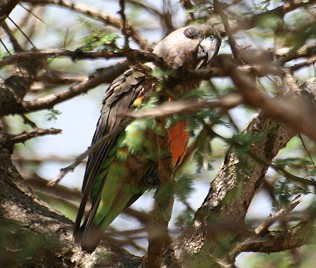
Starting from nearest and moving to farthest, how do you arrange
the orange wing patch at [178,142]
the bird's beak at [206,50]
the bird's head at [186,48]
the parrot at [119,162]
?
the orange wing patch at [178,142] → the parrot at [119,162] → the bird's beak at [206,50] → the bird's head at [186,48]

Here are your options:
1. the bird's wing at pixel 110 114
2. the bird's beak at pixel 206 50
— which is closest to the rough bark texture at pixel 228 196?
the bird's wing at pixel 110 114

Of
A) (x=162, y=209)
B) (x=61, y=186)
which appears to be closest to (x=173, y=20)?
(x=61, y=186)

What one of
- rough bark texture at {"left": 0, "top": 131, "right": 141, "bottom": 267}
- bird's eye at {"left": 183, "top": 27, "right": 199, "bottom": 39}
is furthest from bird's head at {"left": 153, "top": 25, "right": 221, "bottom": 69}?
rough bark texture at {"left": 0, "top": 131, "right": 141, "bottom": 267}

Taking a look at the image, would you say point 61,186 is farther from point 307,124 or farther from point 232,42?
point 307,124

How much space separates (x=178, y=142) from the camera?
414 centimetres

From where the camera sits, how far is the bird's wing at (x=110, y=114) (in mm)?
4211

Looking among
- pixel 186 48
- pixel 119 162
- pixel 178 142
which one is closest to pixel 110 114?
pixel 119 162

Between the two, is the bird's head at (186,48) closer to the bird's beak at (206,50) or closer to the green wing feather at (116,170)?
the bird's beak at (206,50)

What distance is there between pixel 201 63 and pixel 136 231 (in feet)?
9.22

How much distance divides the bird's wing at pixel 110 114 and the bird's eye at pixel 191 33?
0.59 metres

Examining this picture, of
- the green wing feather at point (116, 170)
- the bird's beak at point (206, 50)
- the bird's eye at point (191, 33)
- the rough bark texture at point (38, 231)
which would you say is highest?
the bird's eye at point (191, 33)

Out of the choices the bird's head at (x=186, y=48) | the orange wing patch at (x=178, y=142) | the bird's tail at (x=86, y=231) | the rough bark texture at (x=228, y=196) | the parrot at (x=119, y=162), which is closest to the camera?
the rough bark texture at (x=228, y=196)

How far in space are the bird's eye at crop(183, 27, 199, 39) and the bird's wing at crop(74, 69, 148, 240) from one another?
589 mm

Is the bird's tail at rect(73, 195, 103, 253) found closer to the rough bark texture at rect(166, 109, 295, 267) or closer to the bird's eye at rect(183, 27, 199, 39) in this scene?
the rough bark texture at rect(166, 109, 295, 267)
